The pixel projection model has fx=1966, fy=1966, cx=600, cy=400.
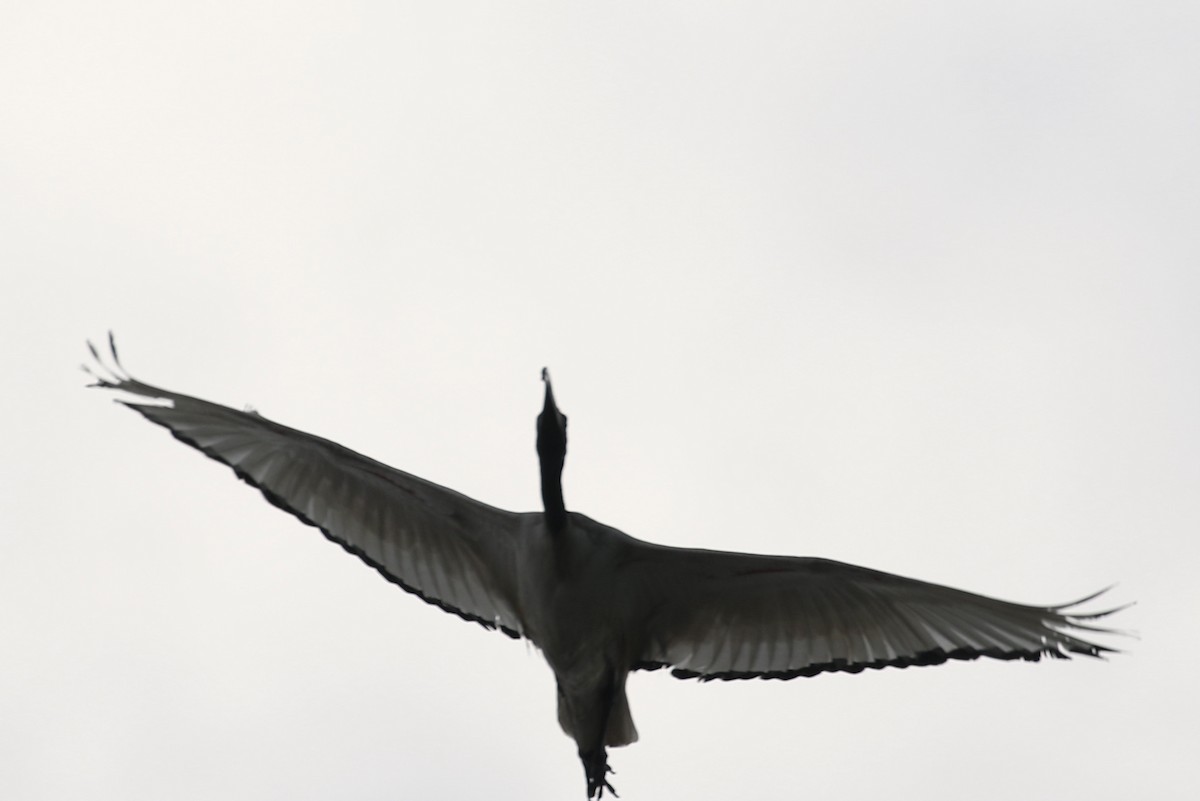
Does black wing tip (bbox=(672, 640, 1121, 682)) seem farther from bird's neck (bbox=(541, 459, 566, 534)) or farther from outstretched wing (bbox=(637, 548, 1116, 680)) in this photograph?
bird's neck (bbox=(541, 459, 566, 534))

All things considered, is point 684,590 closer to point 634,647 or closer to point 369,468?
point 634,647

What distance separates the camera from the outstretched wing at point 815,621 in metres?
14.8

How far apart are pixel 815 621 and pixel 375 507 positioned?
3738 millimetres

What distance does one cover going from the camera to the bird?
15.2 meters

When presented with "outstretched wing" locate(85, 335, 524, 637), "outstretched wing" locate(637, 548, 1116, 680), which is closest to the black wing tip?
"outstretched wing" locate(637, 548, 1116, 680)

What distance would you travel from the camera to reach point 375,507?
16312 mm

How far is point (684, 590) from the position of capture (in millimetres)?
15875

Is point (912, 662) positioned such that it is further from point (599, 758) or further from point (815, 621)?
point (599, 758)

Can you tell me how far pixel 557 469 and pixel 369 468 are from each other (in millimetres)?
1610

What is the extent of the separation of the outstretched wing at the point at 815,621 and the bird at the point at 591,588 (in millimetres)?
12

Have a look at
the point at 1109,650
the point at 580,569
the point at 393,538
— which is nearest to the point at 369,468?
the point at 393,538

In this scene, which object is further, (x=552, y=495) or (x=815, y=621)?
(x=815, y=621)

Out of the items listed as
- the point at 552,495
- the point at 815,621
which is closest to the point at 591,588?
the point at 552,495

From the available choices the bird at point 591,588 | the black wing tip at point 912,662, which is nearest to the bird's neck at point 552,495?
the bird at point 591,588
